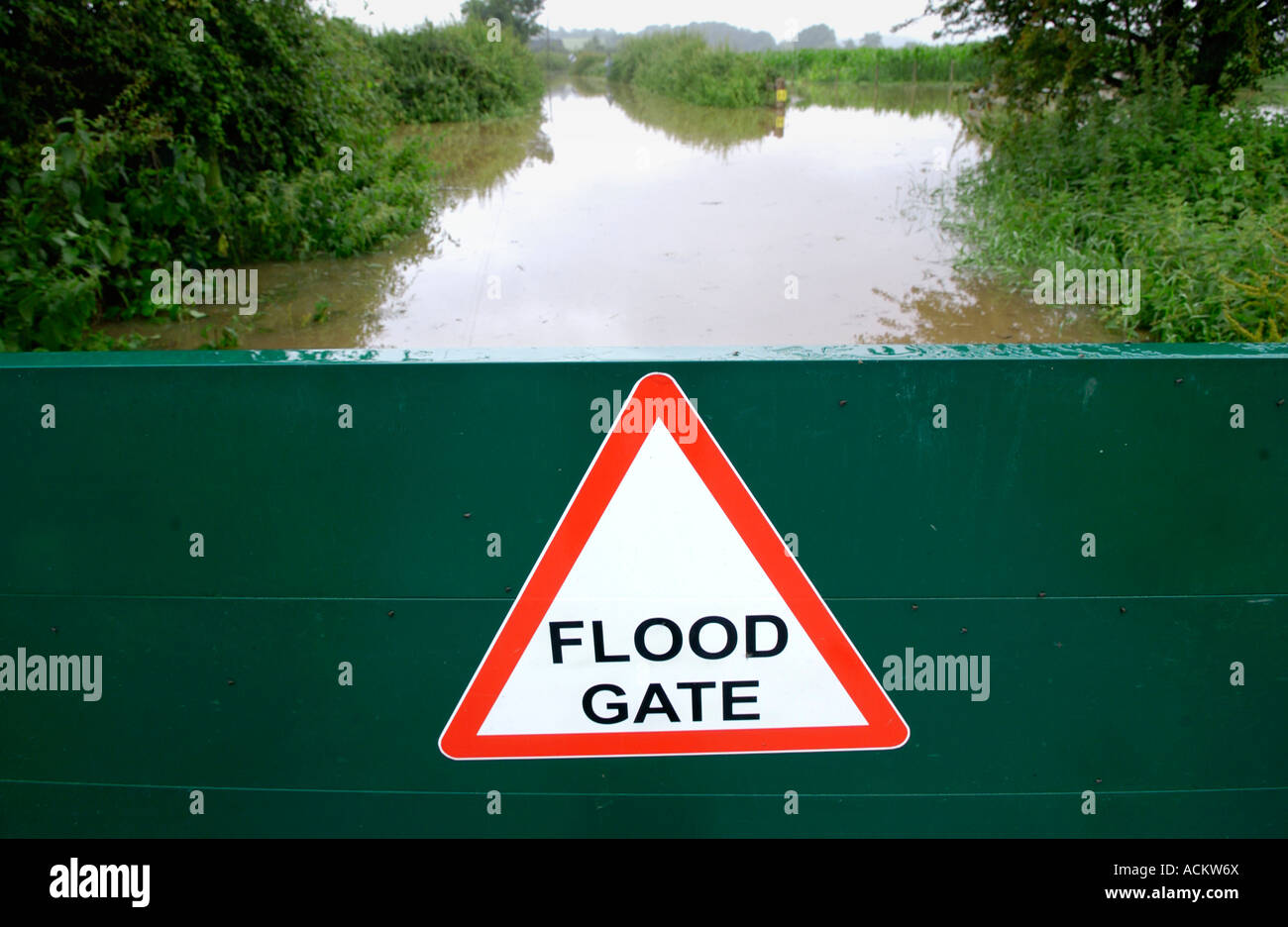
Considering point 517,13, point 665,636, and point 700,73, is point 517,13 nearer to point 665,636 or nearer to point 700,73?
point 700,73

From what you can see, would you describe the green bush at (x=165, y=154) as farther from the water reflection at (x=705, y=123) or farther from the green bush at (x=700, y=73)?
the green bush at (x=700, y=73)

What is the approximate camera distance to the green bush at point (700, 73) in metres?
35.2

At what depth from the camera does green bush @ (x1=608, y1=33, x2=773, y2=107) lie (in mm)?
35188

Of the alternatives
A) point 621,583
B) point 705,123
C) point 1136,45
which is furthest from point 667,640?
point 705,123

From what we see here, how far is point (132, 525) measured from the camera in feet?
6.69

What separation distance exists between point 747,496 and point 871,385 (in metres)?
0.34

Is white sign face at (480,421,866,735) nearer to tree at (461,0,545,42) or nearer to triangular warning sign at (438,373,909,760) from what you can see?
triangular warning sign at (438,373,909,760)

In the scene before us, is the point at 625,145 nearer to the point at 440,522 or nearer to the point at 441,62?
the point at 441,62

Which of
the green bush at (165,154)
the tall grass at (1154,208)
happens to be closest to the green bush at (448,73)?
the green bush at (165,154)

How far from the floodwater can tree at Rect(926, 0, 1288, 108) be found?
1.93 metres

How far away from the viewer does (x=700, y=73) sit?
3953 centimetres

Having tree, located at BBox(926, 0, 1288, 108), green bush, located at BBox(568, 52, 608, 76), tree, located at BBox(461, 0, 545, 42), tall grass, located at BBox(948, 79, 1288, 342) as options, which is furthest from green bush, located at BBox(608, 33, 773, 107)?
green bush, located at BBox(568, 52, 608, 76)

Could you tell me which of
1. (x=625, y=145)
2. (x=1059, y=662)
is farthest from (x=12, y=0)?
(x=625, y=145)
